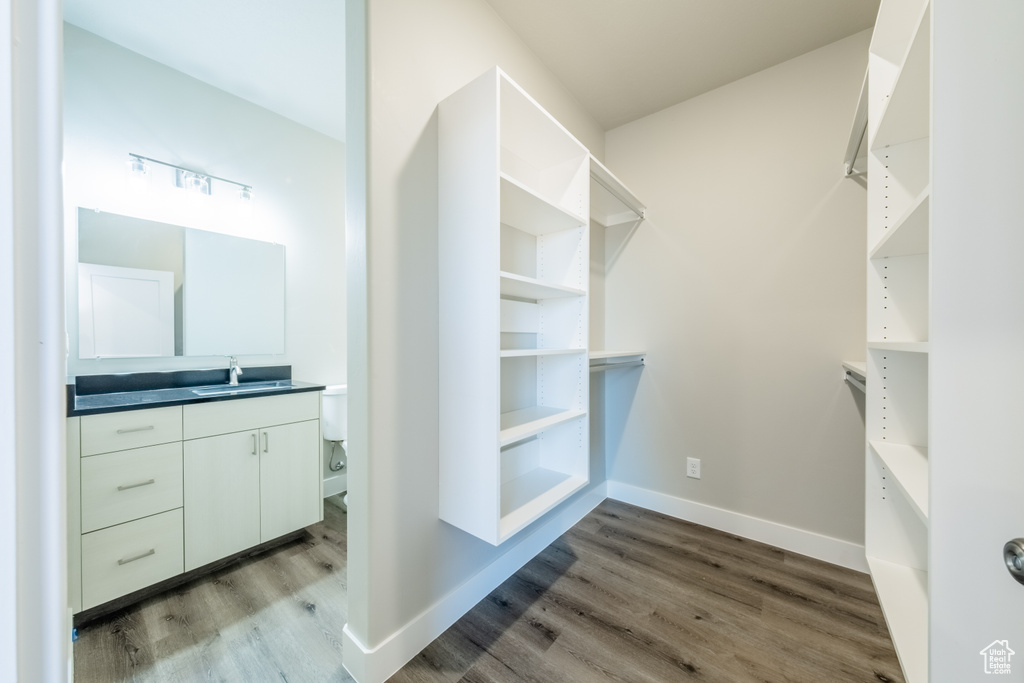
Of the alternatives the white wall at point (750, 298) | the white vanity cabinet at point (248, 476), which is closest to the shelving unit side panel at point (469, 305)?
the white vanity cabinet at point (248, 476)

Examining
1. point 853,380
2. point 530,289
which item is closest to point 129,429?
point 530,289

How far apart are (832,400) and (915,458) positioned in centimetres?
102

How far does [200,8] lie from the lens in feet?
5.55

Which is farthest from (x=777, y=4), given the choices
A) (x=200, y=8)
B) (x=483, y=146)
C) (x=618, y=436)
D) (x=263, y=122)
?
(x=263, y=122)

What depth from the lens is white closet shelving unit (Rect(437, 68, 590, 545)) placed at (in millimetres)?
1288

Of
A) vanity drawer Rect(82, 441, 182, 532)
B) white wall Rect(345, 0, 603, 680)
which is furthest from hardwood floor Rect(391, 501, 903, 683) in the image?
vanity drawer Rect(82, 441, 182, 532)

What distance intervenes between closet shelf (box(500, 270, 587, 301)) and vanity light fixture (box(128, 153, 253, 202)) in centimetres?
198

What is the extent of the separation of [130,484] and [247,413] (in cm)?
51

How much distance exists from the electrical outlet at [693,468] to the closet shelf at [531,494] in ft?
3.20

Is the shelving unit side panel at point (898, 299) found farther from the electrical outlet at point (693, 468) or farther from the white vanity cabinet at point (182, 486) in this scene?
the white vanity cabinet at point (182, 486)

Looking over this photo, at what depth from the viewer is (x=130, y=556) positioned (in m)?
1.60

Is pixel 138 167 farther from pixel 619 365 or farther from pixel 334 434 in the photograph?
pixel 619 365

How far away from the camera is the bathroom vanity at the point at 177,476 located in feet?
5.00

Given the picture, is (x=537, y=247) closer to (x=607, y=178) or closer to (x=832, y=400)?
(x=607, y=178)
